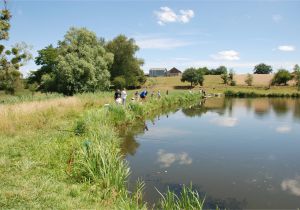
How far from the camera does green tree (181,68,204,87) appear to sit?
8856 cm

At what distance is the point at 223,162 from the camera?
43.9 feet

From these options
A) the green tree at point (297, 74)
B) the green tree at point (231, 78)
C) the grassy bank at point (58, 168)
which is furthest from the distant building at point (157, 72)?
the grassy bank at point (58, 168)

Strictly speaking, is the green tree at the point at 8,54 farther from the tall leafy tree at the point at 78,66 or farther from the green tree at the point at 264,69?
the green tree at the point at 264,69

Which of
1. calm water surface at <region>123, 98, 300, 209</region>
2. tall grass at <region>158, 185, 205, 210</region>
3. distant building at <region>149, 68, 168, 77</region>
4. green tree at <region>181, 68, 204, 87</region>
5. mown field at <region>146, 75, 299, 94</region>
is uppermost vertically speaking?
distant building at <region>149, 68, 168, 77</region>

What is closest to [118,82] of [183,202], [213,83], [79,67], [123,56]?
[123,56]

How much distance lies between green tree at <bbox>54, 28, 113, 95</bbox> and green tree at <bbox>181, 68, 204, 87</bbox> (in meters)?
43.9

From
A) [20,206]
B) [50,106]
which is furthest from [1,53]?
[20,206]

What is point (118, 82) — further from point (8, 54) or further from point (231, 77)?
point (231, 77)

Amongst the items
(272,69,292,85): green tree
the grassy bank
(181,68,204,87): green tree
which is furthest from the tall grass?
(272,69,292,85): green tree

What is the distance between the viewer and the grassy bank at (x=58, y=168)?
6.93 meters

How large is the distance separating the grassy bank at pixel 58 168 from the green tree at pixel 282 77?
83123 mm

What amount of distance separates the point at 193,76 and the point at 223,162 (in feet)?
252

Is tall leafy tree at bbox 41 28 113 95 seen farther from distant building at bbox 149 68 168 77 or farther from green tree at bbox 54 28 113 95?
distant building at bbox 149 68 168 77

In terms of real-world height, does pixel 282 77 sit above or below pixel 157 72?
below
